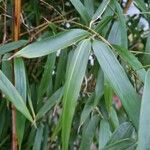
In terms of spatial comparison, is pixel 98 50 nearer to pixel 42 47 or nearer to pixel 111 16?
pixel 42 47

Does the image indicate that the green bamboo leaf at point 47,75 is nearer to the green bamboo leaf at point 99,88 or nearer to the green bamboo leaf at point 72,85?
the green bamboo leaf at point 99,88

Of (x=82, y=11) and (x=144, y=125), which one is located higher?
(x=82, y=11)

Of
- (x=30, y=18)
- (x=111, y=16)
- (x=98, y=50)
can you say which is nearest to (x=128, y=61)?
(x=98, y=50)

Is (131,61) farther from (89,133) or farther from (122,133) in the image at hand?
(89,133)

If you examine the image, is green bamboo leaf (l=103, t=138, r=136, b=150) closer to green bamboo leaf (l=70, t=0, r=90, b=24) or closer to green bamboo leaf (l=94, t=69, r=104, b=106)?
green bamboo leaf (l=94, t=69, r=104, b=106)

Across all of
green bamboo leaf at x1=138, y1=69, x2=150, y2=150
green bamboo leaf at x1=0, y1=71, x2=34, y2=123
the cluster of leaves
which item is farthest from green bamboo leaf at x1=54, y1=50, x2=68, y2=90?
green bamboo leaf at x1=138, y1=69, x2=150, y2=150

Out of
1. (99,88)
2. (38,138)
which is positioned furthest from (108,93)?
(38,138)
